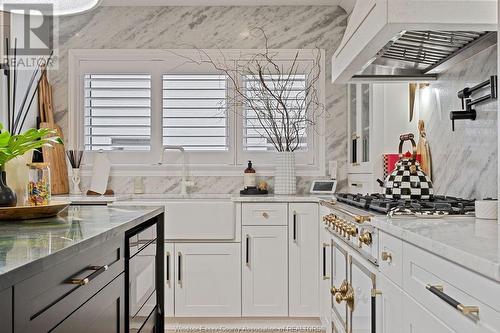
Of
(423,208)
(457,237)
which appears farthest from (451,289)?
(423,208)

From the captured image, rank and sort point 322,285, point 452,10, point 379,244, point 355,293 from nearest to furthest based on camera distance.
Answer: point 452,10
point 379,244
point 355,293
point 322,285

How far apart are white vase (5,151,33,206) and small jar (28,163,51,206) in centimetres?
4

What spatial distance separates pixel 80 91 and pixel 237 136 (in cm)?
134

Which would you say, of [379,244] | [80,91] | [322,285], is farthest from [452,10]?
[80,91]

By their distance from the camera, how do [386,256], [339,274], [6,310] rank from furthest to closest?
[339,274], [386,256], [6,310]

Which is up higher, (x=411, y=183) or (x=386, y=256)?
(x=411, y=183)

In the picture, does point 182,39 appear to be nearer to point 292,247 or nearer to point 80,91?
point 80,91

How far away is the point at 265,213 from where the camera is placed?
12.5 ft

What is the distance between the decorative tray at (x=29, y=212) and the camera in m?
1.79

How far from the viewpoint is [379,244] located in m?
2.03

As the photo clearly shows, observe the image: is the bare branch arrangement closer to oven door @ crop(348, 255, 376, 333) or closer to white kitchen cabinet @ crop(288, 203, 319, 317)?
white kitchen cabinet @ crop(288, 203, 319, 317)

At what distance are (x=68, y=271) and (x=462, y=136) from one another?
6.78 ft

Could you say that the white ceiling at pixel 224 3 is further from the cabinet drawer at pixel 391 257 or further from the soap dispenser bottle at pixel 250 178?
the cabinet drawer at pixel 391 257

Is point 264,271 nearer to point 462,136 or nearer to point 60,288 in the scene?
point 462,136
